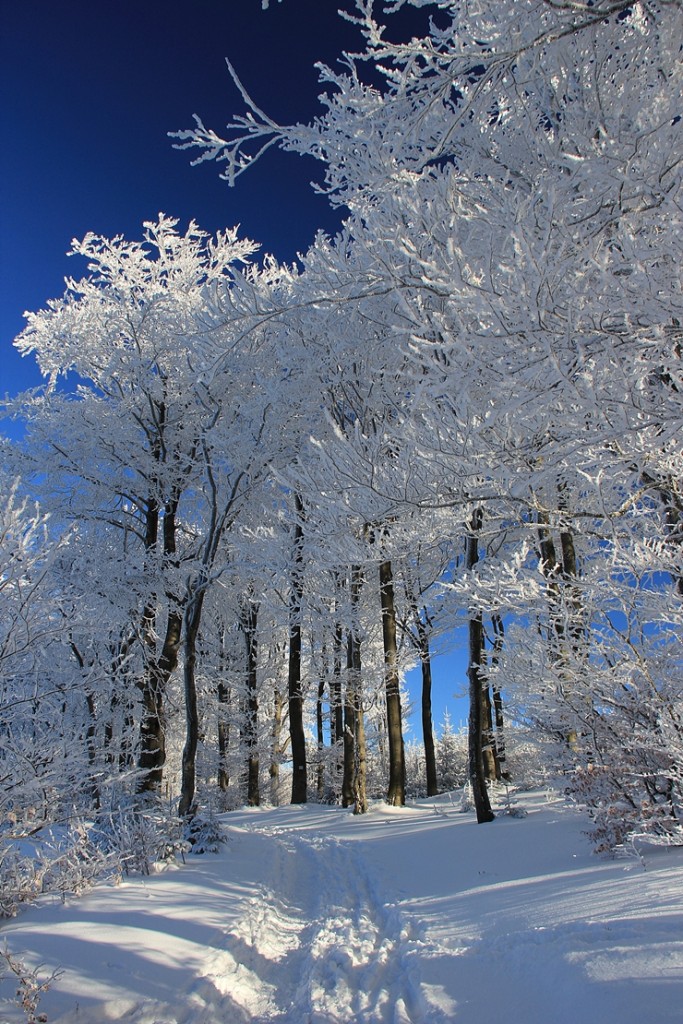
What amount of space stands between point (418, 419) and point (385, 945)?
4.23 m

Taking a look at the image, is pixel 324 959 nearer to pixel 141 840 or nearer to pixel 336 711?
pixel 141 840

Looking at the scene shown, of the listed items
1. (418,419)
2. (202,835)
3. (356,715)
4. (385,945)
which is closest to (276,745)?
(356,715)

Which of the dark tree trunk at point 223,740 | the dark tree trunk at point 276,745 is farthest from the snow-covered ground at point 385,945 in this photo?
the dark tree trunk at point 276,745

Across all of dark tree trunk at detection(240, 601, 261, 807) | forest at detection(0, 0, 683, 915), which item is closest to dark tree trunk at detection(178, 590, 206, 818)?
forest at detection(0, 0, 683, 915)

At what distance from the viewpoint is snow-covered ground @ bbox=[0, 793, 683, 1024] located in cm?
312

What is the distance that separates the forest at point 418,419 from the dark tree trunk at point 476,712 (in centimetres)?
5

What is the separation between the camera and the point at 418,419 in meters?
5.68

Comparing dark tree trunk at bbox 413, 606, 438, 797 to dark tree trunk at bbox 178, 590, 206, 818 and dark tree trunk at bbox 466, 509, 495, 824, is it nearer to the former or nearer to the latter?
dark tree trunk at bbox 466, 509, 495, 824

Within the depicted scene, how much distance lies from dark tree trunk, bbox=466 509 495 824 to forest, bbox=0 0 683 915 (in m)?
0.05

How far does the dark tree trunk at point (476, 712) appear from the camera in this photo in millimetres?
9523

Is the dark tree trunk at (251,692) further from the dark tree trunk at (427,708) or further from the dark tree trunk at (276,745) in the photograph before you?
the dark tree trunk at (427,708)

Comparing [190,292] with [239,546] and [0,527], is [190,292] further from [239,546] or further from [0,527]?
[0,527]

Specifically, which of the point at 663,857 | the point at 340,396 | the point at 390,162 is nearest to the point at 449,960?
the point at 663,857

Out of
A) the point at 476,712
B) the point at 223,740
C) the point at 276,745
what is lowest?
the point at 276,745
